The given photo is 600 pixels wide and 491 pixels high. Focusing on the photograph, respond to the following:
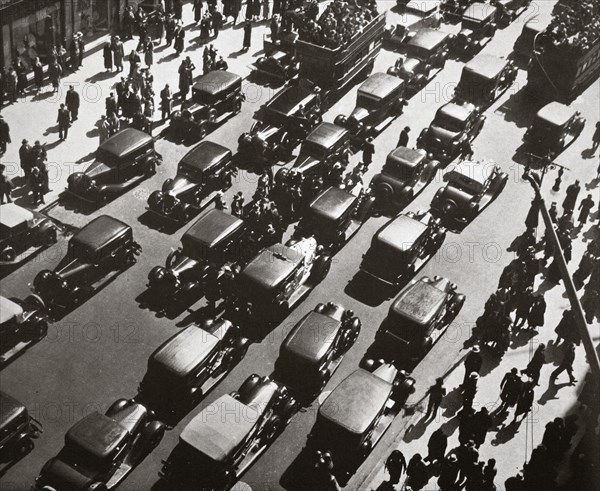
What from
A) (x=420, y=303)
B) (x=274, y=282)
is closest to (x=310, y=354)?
(x=274, y=282)

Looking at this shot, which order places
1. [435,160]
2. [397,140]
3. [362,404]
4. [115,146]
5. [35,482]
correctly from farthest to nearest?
1. [397,140]
2. [435,160]
3. [115,146]
4. [362,404]
5. [35,482]

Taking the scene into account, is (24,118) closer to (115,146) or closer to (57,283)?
(115,146)

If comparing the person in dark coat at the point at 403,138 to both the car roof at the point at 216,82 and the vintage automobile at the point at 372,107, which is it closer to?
the vintage automobile at the point at 372,107

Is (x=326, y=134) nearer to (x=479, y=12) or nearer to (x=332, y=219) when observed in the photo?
(x=332, y=219)

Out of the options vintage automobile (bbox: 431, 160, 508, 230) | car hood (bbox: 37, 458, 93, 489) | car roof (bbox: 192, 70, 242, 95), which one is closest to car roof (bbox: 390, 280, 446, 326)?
vintage automobile (bbox: 431, 160, 508, 230)

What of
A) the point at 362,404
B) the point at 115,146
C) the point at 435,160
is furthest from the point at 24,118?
the point at 362,404

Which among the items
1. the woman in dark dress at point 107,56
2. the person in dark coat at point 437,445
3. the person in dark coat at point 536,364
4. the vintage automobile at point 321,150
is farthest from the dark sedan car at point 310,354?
the woman in dark dress at point 107,56
